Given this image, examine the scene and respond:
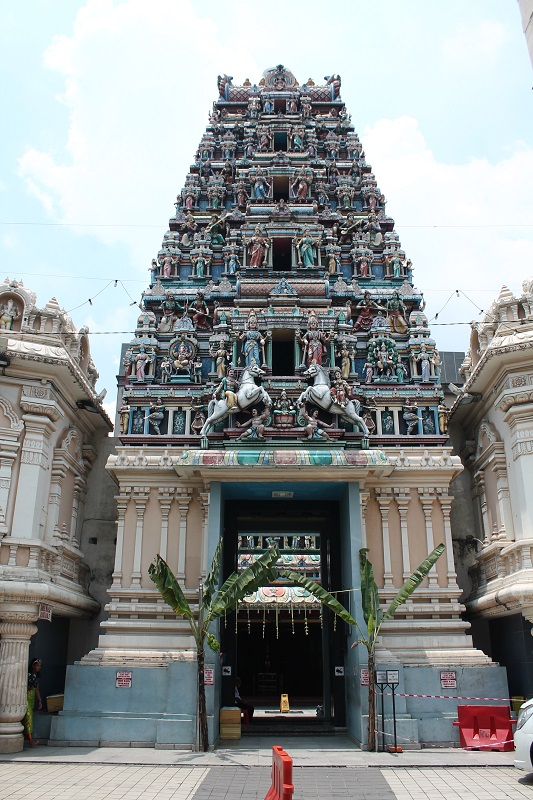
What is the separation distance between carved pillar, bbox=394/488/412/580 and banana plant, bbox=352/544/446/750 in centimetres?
200

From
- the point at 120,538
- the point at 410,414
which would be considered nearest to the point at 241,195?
the point at 410,414

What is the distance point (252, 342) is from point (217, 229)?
22.3ft

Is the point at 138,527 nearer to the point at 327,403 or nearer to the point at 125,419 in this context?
the point at 125,419

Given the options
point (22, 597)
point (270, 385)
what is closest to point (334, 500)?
point (270, 385)

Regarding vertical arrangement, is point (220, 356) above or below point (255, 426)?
above

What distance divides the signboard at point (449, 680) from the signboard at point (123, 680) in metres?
7.69

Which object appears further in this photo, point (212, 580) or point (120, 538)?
point (120, 538)

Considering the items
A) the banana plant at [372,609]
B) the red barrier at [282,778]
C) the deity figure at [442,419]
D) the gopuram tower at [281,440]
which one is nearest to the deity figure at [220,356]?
the gopuram tower at [281,440]

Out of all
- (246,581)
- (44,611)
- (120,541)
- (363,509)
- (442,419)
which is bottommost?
(44,611)

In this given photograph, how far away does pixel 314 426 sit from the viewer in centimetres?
2009

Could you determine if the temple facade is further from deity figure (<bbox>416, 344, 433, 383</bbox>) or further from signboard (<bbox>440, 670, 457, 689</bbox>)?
deity figure (<bbox>416, 344, 433, 383</bbox>)

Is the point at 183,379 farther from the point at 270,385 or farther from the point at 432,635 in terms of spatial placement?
the point at 432,635

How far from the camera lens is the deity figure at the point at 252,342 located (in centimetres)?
2162

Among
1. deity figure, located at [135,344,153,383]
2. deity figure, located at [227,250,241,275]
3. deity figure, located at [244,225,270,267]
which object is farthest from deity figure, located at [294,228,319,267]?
deity figure, located at [135,344,153,383]
